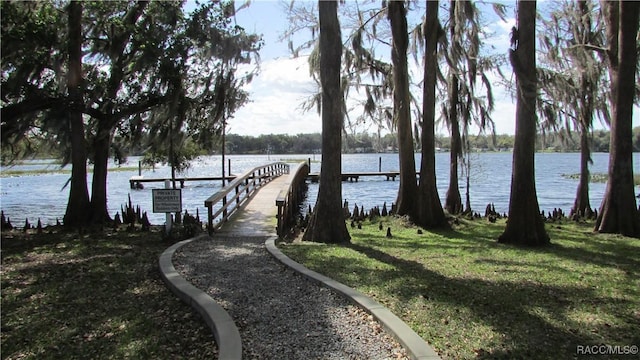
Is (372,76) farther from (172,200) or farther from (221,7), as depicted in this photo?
(172,200)

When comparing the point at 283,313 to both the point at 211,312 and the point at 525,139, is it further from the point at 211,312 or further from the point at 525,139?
the point at 525,139

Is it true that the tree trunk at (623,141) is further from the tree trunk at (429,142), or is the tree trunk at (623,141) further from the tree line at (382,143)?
the tree trunk at (429,142)

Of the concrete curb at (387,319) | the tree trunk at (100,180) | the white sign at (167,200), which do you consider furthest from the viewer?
the tree trunk at (100,180)

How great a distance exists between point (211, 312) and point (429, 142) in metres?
8.86

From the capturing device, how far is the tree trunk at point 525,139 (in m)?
8.91

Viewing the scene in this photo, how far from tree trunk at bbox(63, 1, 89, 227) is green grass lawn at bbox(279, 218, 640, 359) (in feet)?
20.5

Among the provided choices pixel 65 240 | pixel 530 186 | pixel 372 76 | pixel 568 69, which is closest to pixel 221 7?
pixel 372 76

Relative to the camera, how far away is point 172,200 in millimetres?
9023

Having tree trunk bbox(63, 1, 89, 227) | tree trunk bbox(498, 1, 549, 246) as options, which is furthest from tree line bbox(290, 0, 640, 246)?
tree trunk bbox(63, 1, 89, 227)

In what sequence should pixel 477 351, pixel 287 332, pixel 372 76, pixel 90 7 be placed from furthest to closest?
1. pixel 372 76
2. pixel 90 7
3. pixel 287 332
4. pixel 477 351

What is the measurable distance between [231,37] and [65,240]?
6.23m

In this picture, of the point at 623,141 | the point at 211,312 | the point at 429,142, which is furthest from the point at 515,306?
the point at 429,142

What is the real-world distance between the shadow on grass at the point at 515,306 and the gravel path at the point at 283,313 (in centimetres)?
57

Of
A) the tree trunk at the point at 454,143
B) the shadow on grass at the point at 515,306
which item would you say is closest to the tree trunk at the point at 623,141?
the tree trunk at the point at 454,143
